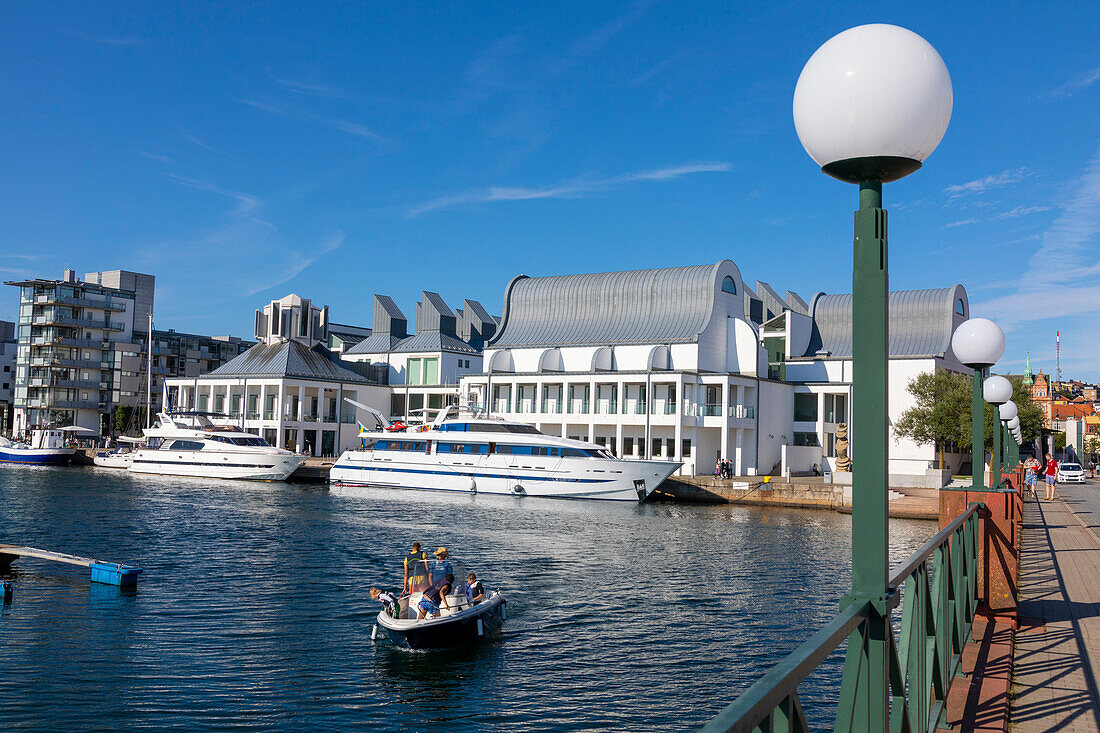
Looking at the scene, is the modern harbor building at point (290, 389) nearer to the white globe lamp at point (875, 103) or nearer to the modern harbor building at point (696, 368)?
the modern harbor building at point (696, 368)

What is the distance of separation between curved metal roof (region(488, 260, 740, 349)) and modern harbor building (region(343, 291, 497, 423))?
11.0 meters

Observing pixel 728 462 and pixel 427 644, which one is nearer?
pixel 427 644

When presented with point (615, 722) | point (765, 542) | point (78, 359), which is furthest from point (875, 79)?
point (78, 359)

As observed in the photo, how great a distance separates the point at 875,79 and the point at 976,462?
786cm

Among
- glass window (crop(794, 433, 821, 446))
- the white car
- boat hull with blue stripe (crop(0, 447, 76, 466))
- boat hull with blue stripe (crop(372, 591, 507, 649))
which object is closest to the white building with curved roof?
glass window (crop(794, 433, 821, 446))

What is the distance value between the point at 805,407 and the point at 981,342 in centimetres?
6284

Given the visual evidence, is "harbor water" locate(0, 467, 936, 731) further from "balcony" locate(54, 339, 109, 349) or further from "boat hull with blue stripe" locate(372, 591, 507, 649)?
"balcony" locate(54, 339, 109, 349)

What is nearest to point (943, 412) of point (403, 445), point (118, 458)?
point (403, 445)

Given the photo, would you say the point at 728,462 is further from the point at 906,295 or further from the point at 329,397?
the point at 329,397

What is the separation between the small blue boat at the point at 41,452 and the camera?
78.4 metres

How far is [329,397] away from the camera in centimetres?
8706

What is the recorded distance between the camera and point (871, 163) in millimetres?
4074

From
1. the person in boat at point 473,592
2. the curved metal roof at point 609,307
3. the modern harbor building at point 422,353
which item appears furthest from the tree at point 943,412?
the person in boat at point 473,592

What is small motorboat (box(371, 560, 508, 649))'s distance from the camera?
56.3 ft
